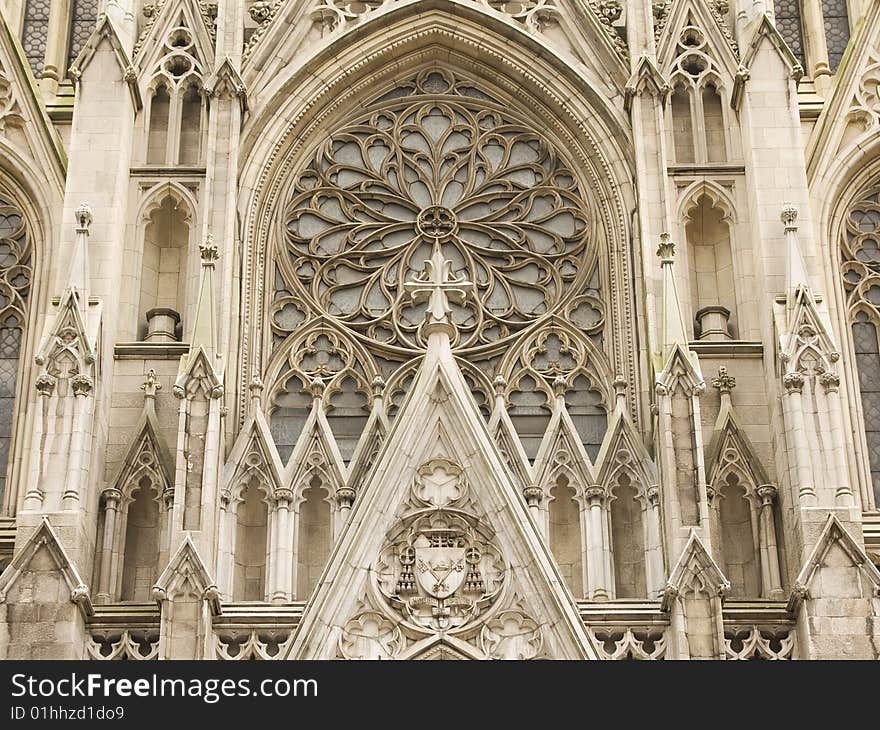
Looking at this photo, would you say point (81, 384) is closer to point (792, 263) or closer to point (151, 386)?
point (151, 386)

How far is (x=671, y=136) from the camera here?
25.1 metres

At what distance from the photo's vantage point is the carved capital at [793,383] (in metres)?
22.2

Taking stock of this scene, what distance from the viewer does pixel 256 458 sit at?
75.8ft

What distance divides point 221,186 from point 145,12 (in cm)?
309

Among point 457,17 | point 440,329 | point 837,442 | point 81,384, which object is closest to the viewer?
point 837,442

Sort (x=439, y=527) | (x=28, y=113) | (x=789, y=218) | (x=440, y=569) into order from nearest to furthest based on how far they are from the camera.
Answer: (x=440, y=569) → (x=439, y=527) → (x=789, y=218) → (x=28, y=113)

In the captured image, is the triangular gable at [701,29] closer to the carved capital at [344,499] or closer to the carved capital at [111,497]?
the carved capital at [344,499]

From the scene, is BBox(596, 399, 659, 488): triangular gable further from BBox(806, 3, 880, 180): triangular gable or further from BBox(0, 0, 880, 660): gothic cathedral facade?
BBox(806, 3, 880, 180): triangular gable

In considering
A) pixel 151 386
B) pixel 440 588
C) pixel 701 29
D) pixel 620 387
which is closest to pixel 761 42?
pixel 701 29

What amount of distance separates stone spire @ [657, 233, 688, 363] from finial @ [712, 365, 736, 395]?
65 centimetres

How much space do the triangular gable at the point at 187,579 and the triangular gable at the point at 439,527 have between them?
968mm

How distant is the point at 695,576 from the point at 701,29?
793cm

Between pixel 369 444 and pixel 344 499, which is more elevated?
pixel 369 444

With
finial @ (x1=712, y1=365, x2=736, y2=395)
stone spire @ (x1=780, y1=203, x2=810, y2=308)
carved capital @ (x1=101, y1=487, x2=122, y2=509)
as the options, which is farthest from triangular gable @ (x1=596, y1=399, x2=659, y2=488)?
carved capital @ (x1=101, y1=487, x2=122, y2=509)
